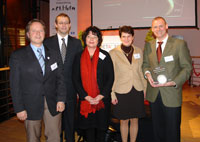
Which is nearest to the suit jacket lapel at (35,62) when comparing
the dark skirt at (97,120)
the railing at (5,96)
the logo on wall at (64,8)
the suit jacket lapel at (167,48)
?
the dark skirt at (97,120)

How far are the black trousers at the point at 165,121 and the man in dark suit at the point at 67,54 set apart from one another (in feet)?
3.71

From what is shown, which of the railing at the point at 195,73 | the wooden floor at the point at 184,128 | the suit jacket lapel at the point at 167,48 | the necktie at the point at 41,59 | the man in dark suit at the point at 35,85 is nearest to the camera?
the man in dark suit at the point at 35,85

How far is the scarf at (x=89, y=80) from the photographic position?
7.76ft

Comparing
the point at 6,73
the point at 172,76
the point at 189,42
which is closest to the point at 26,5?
the point at 6,73

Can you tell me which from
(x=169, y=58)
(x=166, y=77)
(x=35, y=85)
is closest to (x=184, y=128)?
(x=166, y=77)

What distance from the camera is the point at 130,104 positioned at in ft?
8.63

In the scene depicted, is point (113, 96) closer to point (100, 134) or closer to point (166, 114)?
point (100, 134)

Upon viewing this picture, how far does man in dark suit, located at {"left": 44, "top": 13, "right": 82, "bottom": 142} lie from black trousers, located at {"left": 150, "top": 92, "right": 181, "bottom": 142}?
1132 mm

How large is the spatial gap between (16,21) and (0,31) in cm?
175

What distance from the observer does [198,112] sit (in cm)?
478

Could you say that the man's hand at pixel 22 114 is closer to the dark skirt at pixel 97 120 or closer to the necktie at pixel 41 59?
the necktie at pixel 41 59

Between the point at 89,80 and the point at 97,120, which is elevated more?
the point at 89,80

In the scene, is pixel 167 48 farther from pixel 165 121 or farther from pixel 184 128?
pixel 184 128

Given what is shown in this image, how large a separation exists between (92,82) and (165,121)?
1.06 metres
